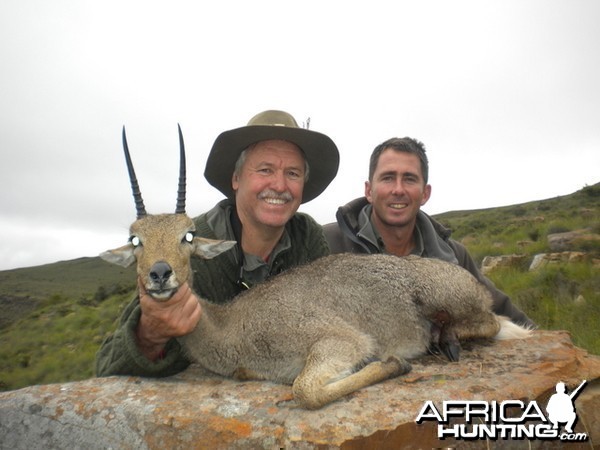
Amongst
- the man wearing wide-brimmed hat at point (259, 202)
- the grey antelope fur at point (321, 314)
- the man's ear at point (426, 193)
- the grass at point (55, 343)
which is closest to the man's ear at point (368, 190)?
the man's ear at point (426, 193)

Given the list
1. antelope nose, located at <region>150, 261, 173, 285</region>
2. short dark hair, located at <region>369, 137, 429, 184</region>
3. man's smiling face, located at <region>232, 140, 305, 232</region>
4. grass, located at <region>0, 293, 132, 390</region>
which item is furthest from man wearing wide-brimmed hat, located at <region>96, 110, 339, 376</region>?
grass, located at <region>0, 293, 132, 390</region>

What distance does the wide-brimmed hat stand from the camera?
675cm

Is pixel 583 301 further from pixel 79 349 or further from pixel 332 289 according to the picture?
pixel 79 349

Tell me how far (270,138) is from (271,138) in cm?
2

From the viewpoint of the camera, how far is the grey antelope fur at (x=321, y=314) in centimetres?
461

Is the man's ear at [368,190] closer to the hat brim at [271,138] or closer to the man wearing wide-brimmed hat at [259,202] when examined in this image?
the hat brim at [271,138]

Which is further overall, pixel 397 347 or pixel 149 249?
pixel 397 347

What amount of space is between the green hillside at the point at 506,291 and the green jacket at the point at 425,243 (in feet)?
4.43

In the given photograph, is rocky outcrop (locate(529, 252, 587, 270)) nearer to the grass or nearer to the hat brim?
the hat brim

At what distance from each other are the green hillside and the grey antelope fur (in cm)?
369

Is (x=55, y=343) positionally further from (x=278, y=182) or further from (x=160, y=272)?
(x=160, y=272)

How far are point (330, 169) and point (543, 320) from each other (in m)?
6.23

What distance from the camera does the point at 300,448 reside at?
140 inches

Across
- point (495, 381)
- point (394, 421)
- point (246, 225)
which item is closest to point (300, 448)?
point (394, 421)
